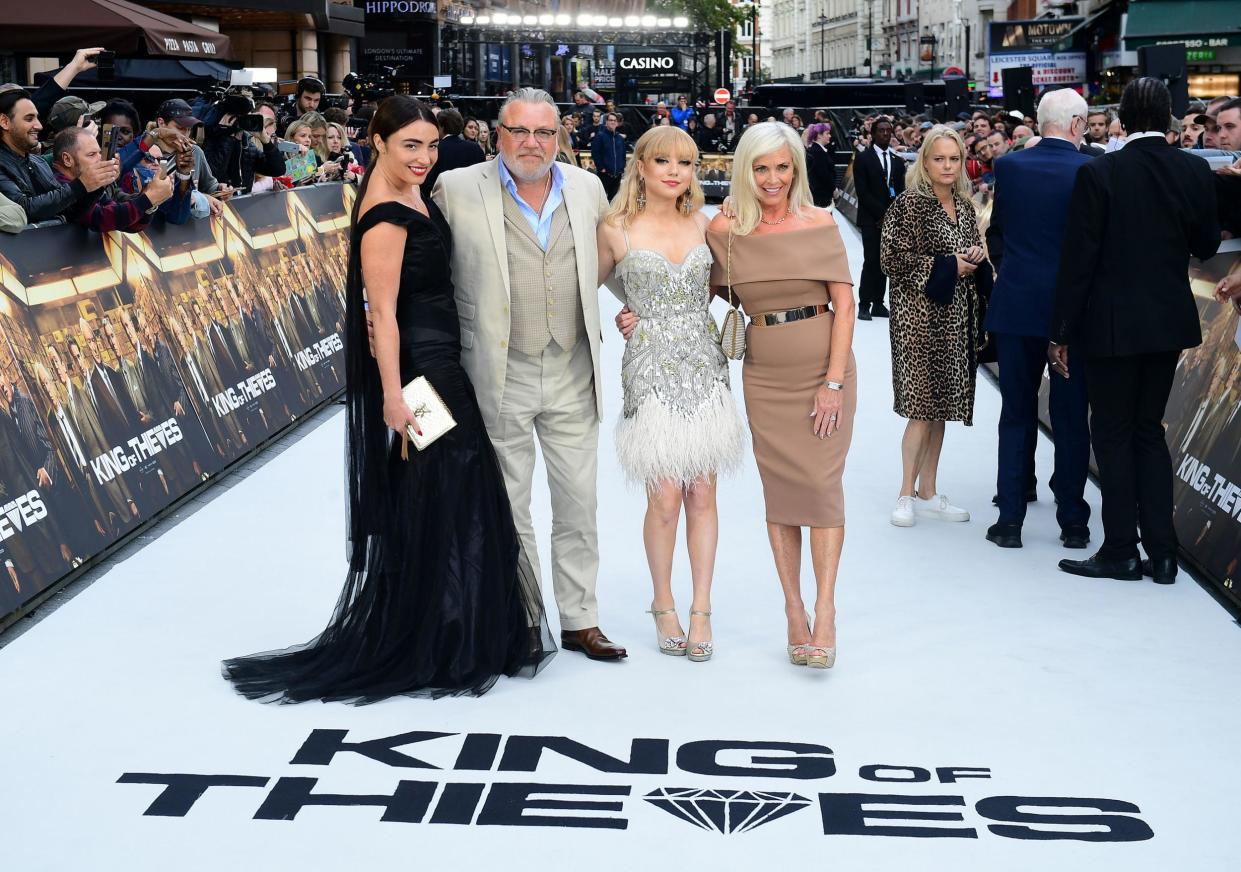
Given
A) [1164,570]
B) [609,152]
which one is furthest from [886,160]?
[609,152]

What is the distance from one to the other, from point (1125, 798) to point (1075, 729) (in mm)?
567

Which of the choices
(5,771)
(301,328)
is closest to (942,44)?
(301,328)

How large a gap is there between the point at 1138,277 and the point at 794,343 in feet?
6.41

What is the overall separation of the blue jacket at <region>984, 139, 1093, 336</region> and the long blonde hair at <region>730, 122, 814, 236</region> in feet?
6.92

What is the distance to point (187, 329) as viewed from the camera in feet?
28.5

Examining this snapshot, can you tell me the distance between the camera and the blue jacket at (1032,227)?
23.9 ft

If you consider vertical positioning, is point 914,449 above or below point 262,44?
below

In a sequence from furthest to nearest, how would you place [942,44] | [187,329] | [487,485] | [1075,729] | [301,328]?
[942,44] → [301,328] → [187,329] → [487,485] → [1075,729]

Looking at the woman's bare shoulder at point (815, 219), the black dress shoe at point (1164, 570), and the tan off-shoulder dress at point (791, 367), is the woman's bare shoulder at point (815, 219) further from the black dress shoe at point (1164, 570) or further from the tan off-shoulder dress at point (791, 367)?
the black dress shoe at point (1164, 570)

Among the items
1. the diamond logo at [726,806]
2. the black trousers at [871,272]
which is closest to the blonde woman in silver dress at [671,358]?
the diamond logo at [726,806]

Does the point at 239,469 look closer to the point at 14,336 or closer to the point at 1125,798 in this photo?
the point at 14,336

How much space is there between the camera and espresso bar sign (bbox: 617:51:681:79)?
164ft

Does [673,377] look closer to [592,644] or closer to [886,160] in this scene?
[592,644]

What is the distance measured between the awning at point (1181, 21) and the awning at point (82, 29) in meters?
29.1
